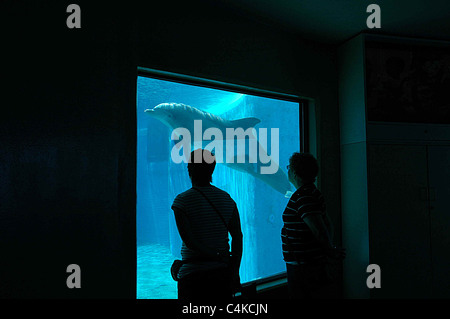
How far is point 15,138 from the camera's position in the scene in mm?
2162

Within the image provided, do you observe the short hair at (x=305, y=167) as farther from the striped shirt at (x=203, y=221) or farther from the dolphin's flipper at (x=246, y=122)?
the dolphin's flipper at (x=246, y=122)

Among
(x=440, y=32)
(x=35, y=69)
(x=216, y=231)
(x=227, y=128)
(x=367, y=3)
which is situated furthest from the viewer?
(x=227, y=128)

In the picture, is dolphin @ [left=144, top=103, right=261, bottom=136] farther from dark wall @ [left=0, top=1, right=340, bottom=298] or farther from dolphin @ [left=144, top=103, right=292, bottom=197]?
dark wall @ [left=0, top=1, right=340, bottom=298]

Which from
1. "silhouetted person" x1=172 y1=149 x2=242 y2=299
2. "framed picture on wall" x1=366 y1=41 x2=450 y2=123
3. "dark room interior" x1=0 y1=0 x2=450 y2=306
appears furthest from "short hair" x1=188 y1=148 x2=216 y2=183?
"framed picture on wall" x1=366 y1=41 x2=450 y2=123

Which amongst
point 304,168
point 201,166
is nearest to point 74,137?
point 201,166

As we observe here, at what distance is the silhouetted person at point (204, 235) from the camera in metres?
1.97

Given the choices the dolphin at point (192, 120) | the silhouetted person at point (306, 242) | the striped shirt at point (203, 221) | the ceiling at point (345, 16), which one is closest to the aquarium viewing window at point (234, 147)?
the dolphin at point (192, 120)

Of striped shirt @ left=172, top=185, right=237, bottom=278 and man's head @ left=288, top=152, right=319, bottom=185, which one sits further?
man's head @ left=288, top=152, right=319, bottom=185

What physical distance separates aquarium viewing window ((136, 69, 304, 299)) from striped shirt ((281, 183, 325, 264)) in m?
1.45

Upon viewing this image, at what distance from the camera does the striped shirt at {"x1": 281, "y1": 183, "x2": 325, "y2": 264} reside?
2.29 meters

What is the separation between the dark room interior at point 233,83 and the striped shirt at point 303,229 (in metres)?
0.47

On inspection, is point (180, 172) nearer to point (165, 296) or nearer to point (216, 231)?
point (165, 296)

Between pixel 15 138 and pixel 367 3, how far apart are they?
12.6 feet

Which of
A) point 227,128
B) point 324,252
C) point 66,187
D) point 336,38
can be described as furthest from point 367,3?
point 66,187
